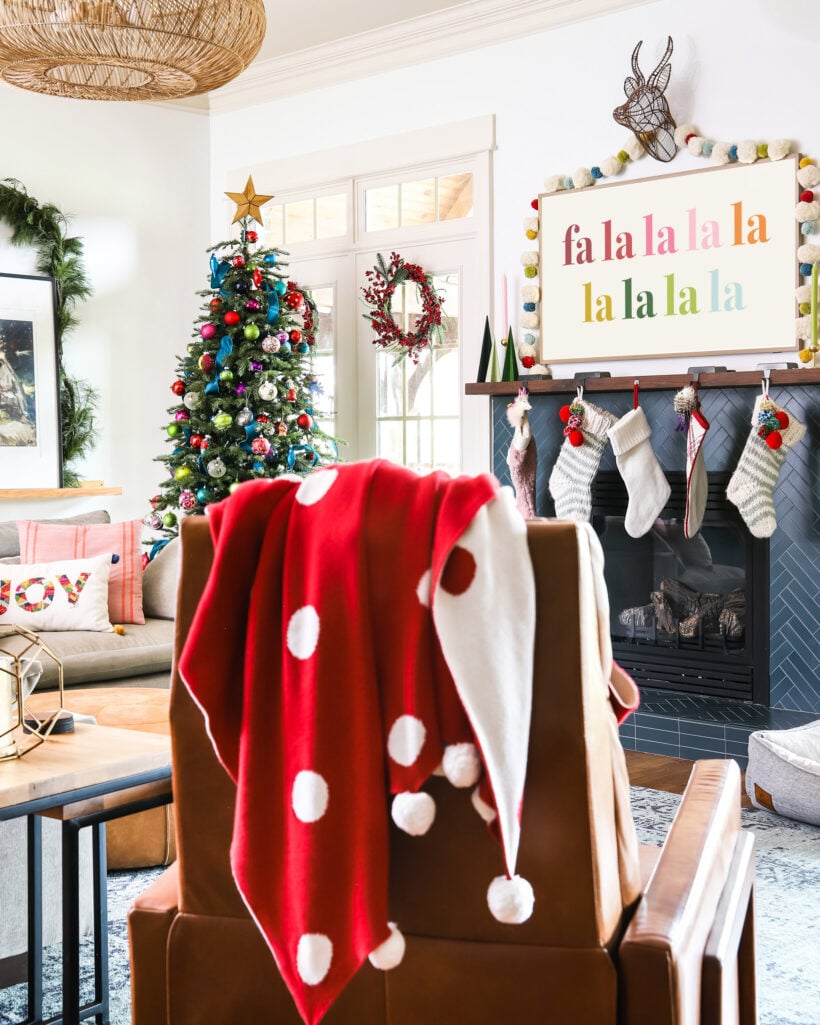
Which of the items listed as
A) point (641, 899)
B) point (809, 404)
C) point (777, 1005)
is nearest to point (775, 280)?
point (809, 404)

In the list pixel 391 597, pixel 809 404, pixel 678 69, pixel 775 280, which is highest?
pixel 678 69

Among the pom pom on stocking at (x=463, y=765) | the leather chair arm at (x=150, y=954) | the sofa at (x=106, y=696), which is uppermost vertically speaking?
the pom pom on stocking at (x=463, y=765)

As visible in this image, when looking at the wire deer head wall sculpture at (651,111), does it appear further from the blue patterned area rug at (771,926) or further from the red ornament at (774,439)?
the blue patterned area rug at (771,926)

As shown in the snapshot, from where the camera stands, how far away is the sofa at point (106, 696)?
2219 mm

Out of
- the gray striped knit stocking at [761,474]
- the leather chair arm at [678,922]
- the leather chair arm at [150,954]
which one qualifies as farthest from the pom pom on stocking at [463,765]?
the gray striped knit stocking at [761,474]

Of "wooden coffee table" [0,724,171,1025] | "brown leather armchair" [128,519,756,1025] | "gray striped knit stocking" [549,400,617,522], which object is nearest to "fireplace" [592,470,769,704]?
"gray striped knit stocking" [549,400,617,522]

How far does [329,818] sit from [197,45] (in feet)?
7.38

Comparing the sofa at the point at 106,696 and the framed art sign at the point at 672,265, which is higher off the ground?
the framed art sign at the point at 672,265

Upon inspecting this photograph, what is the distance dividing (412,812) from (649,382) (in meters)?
3.29

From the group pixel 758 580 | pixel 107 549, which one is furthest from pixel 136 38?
pixel 758 580

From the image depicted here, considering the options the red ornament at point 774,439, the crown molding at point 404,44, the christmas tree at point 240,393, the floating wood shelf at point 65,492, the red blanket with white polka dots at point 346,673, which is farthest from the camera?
the floating wood shelf at point 65,492

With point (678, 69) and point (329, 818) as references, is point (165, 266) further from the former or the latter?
point (329, 818)

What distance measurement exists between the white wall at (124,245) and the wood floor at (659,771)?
3.14m

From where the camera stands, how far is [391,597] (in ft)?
3.97
